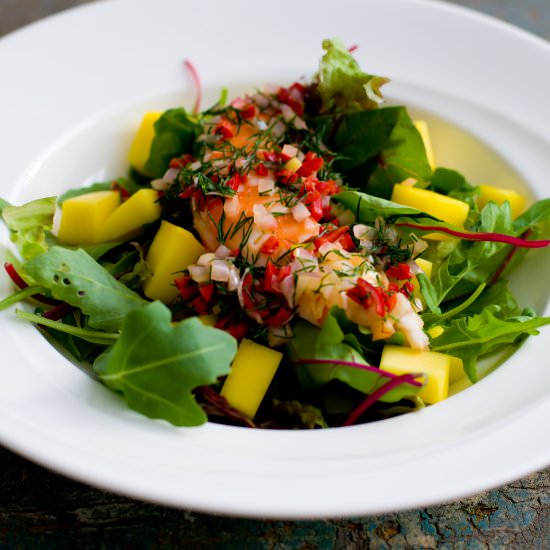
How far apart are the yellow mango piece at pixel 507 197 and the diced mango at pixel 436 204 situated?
25 centimetres

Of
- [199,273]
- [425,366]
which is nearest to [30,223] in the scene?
[199,273]

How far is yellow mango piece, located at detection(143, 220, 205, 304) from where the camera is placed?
117 inches

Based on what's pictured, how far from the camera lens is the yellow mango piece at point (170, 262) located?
2967 millimetres

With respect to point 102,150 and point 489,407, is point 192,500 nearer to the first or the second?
point 489,407

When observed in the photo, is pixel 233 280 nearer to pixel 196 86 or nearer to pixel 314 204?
pixel 314 204

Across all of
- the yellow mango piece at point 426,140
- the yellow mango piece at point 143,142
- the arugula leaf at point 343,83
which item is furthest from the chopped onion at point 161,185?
the yellow mango piece at point 426,140

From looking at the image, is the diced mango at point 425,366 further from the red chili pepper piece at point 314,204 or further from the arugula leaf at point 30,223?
the arugula leaf at point 30,223

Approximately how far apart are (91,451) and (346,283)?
1004 mm

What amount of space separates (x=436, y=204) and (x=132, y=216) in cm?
127

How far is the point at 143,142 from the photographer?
3.65m

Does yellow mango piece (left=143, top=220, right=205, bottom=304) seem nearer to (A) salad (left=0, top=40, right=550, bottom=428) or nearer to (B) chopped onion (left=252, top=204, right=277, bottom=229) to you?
(A) salad (left=0, top=40, right=550, bottom=428)

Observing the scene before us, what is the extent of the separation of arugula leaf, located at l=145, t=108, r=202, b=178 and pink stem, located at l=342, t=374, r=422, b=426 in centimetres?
155

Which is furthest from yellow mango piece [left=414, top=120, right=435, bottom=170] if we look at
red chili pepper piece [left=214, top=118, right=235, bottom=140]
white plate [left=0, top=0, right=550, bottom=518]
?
red chili pepper piece [left=214, top=118, right=235, bottom=140]

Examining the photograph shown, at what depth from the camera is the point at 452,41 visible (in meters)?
4.08
